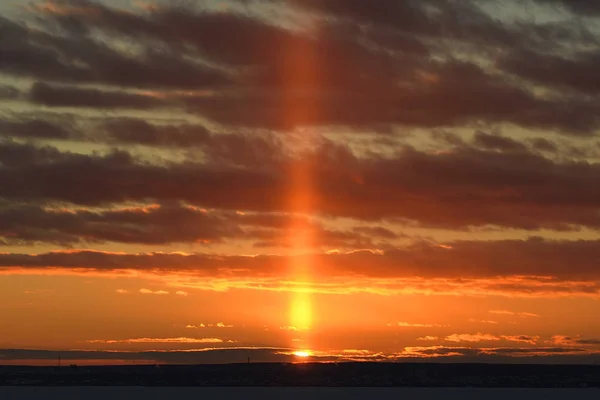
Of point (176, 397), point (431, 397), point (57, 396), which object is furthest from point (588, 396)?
point (57, 396)

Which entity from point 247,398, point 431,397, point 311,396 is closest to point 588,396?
point 431,397

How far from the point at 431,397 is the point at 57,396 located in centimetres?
6718

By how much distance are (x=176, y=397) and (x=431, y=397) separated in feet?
152

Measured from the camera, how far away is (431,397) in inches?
7657

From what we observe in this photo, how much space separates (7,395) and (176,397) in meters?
31.0

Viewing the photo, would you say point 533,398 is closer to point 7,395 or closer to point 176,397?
point 176,397

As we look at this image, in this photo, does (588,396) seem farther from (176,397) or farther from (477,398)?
(176,397)

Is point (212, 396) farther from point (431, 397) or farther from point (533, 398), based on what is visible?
point (533, 398)

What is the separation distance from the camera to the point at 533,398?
193125mm

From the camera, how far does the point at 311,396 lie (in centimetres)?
19300

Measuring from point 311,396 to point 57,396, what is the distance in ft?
149

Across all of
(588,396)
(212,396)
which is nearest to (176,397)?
(212,396)

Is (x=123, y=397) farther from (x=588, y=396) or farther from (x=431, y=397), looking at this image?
(x=588, y=396)

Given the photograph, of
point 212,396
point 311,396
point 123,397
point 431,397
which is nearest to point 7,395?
point 123,397
